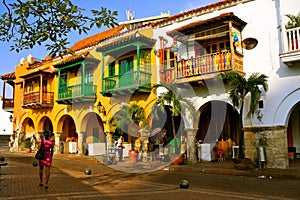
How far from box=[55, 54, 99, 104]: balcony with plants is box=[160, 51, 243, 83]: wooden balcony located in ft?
24.7

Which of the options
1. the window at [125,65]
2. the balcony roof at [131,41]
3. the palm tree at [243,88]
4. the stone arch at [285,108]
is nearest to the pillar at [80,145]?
the window at [125,65]

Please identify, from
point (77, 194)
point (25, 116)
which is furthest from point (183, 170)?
point (25, 116)

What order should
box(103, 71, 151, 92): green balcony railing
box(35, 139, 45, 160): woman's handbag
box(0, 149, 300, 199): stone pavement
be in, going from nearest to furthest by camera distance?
box(0, 149, 300, 199): stone pavement < box(35, 139, 45, 160): woman's handbag < box(103, 71, 151, 92): green balcony railing

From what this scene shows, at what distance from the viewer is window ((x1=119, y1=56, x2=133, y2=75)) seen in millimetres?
17750

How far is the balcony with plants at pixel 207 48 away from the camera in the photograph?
41.5 feet

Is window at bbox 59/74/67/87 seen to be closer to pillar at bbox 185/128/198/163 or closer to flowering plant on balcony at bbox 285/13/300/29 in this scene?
pillar at bbox 185/128/198/163

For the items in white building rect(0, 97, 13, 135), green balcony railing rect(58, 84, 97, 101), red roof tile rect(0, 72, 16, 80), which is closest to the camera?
green balcony railing rect(58, 84, 97, 101)

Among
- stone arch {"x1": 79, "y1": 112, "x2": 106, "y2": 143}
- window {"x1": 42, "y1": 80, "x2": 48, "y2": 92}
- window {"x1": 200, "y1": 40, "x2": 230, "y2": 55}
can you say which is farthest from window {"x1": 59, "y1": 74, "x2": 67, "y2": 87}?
window {"x1": 200, "y1": 40, "x2": 230, "y2": 55}

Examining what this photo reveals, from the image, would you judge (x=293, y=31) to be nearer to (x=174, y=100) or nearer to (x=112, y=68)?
(x=174, y=100)

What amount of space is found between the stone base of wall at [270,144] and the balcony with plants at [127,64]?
6.11m

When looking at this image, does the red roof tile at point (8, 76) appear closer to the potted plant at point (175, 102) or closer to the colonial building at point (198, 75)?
the colonial building at point (198, 75)

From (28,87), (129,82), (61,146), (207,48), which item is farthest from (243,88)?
(28,87)

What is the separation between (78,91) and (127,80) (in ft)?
15.7

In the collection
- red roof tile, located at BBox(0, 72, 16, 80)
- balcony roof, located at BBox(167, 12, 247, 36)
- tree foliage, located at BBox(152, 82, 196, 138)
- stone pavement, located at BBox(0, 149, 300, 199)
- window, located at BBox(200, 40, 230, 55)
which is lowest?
stone pavement, located at BBox(0, 149, 300, 199)
